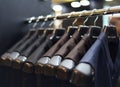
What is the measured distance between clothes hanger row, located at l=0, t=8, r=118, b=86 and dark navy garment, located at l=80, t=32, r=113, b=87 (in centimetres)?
3

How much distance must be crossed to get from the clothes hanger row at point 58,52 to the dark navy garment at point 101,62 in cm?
3

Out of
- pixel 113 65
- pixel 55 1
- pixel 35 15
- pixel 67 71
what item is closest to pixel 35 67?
pixel 67 71

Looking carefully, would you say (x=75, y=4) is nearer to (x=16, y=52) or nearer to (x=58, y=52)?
(x=16, y=52)

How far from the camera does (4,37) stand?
1.26 m

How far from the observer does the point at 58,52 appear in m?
0.90

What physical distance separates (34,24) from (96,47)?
2.27 feet

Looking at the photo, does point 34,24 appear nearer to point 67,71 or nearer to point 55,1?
point 67,71

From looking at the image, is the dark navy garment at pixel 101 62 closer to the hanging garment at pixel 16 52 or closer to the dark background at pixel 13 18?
the hanging garment at pixel 16 52

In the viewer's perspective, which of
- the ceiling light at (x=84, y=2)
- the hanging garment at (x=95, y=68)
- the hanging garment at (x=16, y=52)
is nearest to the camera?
the hanging garment at (x=95, y=68)

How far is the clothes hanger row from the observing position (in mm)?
821

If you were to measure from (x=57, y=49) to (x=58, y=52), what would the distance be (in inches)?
2.4

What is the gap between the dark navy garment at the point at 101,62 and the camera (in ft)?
2.49

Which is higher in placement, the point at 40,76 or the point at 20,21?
the point at 20,21

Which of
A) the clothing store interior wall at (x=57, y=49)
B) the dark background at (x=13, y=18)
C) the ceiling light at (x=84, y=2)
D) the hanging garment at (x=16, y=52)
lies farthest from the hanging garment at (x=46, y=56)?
the ceiling light at (x=84, y=2)
